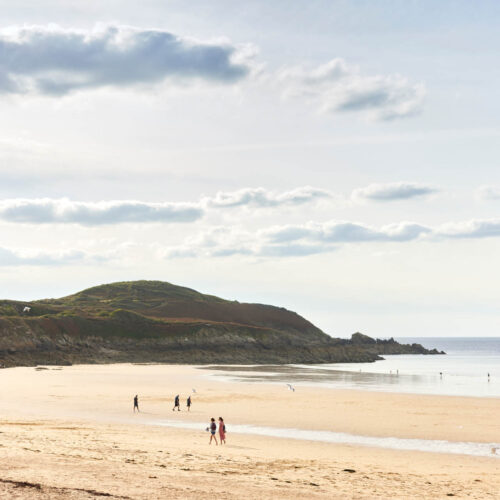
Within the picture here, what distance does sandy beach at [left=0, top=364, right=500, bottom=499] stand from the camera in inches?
728

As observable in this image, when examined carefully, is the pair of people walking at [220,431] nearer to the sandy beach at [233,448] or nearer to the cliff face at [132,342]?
the sandy beach at [233,448]

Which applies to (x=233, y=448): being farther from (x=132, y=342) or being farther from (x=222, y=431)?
(x=132, y=342)

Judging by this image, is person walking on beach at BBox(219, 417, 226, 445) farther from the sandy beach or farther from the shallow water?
the shallow water

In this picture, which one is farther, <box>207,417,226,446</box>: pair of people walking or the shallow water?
the shallow water

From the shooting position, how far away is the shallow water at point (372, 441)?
3123 cm

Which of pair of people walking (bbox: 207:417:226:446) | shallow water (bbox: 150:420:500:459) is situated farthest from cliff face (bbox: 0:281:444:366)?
pair of people walking (bbox: 207:417:226:446)

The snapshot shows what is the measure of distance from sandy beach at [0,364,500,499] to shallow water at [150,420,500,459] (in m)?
0.93

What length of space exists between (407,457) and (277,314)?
16989 centimetres

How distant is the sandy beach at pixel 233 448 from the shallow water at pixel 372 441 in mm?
926

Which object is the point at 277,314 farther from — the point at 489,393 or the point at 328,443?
the point at 328,443

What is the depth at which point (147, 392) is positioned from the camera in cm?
5869

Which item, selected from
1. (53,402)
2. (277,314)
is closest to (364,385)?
(53,402)

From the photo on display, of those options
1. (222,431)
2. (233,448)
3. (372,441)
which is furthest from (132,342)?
(233,448)

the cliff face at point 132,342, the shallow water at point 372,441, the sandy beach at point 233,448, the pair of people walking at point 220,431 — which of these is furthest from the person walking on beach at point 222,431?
the cliff face at point 132,342
